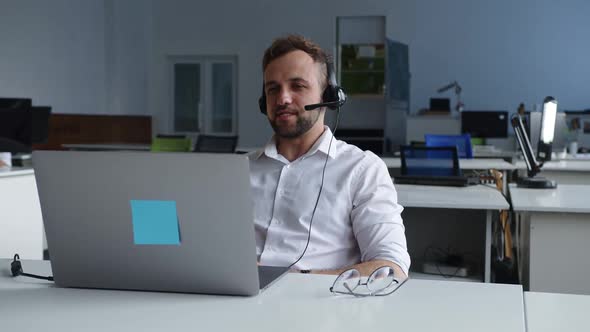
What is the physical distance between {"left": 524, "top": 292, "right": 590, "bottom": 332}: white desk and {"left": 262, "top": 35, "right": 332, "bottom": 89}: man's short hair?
2.68 feet

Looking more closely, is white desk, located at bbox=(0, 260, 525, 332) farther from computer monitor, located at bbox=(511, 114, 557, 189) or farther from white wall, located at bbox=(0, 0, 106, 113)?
white wall, located at bbox=(0, 0, 106, 113)

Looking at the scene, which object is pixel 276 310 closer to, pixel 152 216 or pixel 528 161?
pixel 152 216

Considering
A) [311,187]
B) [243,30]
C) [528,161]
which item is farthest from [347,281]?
[243,30]

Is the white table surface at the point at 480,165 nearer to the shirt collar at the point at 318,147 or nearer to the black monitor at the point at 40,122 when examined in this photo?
the black monitor at the point at 40,122

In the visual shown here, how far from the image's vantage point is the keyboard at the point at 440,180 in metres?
3.68

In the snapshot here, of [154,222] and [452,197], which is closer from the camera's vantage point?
[154,222]

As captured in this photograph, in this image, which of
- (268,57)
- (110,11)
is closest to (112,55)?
(110,11)

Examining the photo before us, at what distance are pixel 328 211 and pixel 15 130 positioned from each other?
366cm

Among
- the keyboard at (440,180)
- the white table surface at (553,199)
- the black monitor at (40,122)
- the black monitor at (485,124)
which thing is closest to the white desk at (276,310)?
the white table surface at (553,199)

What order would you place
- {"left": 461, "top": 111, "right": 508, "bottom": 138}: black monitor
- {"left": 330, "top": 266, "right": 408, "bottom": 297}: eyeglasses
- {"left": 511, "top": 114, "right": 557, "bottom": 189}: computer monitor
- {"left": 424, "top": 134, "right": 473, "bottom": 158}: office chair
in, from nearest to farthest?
1. {"left": 330, "top": 266, "right": 408, "bottom": 297}: eyeglasses
2. {"left": 511, "top": 114, "right": 557, "bottom": 189}: computer monitor
3. {"left": 424, "top": 134, "right": 473, "bottom": 158}: office chair
4. {"left": 461, "top": 111, "right": 508, "bottom": 138}: black monitor

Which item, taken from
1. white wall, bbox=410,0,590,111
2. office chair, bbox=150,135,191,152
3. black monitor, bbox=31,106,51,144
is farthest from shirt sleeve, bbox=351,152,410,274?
white wall, bbox=410,0,590,111

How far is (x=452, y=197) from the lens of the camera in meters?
3.23

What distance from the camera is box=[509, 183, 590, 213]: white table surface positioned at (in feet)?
9.29

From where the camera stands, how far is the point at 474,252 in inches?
148
